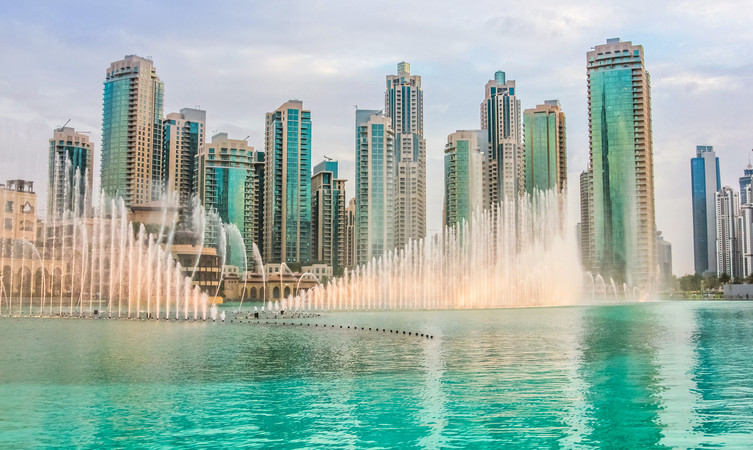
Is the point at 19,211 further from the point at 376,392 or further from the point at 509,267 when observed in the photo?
the point at 376,392

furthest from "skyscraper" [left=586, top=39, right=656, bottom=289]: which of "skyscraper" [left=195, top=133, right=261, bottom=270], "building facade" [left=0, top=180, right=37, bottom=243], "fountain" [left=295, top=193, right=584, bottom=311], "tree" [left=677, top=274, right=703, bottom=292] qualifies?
"building facade" [left=0, top=180, right=37, bottom=243]

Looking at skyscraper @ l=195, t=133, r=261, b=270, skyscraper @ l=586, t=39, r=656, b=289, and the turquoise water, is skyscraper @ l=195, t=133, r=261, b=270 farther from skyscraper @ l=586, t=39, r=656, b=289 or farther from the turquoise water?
the turquoise water

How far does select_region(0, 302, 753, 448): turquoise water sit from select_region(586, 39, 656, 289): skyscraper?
137 meters

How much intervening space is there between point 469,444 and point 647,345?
28.4 meters

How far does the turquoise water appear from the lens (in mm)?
19922

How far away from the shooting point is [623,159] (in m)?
178

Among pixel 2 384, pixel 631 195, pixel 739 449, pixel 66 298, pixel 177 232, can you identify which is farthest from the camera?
pixel 631 195

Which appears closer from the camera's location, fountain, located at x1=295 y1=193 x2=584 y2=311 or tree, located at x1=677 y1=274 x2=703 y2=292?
fountain, located at x1=295 y1=193 x2=584 y2=311

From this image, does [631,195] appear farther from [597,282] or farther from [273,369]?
[273,369]

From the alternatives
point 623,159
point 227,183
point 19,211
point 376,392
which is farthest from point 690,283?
point 376,392

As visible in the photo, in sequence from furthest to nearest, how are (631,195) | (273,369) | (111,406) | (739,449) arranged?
(631,195) < (273,369) < (111,406) < (739,449)

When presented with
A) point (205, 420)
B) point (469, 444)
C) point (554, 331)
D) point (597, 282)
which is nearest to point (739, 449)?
point (469, 444)

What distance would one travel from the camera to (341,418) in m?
21.9

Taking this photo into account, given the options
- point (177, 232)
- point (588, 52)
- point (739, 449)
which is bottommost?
point (739, 449)
